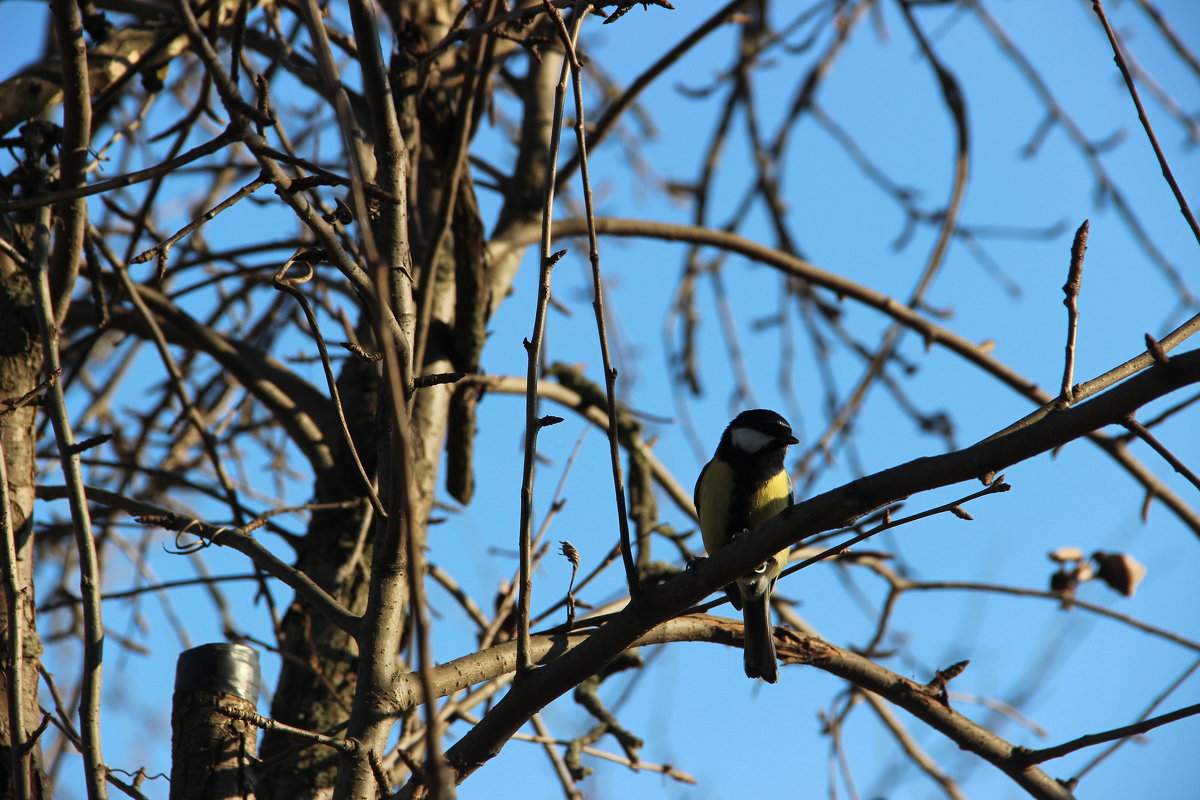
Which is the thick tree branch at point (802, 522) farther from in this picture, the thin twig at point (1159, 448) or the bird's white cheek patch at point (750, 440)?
the bird's white cheek patch at point (750, 440)

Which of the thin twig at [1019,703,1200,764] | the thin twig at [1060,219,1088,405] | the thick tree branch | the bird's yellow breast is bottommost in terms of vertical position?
the thin twig at [1019,703,1200,764]

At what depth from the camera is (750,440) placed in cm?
420

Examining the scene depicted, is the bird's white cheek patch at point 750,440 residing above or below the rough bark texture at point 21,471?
above

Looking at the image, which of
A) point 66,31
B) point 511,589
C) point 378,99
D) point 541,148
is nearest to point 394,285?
point 378,99

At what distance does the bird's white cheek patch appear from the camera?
4125 millimetres

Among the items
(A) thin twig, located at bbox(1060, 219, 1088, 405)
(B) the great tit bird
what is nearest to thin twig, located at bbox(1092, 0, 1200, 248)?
(A) thin twig, located at bbox(1060, 219, 1088, 405)

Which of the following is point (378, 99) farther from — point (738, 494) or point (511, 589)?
point (738, 494)

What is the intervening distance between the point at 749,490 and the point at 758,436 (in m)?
0.35

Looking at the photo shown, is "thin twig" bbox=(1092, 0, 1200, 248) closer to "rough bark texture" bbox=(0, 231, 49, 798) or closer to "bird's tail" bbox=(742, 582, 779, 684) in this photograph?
"bird's tail" bbox=(742, 582, 779, 684)

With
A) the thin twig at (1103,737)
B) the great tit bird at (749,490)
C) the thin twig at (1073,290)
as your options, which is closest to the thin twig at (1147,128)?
the thin twig at (1073,290)

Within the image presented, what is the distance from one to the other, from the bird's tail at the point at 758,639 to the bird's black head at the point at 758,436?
601 mm

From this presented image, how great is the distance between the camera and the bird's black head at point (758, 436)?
4.11 metres

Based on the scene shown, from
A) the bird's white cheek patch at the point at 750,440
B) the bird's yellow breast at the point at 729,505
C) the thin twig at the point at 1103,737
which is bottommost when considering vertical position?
the thin twig at the point at 1103,737

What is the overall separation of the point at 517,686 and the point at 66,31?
5.87 ft
